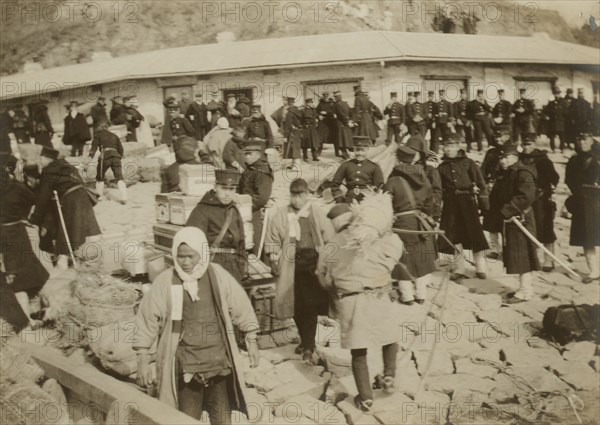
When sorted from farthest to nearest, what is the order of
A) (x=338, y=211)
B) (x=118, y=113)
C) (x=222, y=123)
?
(x=222, y=123) < (x=118, y=113) < (x=338, y=211)

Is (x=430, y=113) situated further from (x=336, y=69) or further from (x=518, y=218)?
(x=518, y=218)

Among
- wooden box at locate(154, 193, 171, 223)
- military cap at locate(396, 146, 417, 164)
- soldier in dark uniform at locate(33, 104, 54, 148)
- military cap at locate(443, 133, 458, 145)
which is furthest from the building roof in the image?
wooden box at locate(154, 193, 171, 223)

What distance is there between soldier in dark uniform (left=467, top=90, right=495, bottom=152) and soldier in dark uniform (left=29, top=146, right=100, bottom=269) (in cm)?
375

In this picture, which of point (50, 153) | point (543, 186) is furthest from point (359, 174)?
point (50, 153)

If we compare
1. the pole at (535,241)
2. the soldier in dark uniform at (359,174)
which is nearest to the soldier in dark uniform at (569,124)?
the pole at (535,241)

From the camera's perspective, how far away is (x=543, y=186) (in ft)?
17.0

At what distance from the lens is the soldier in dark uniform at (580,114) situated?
16.4 ft

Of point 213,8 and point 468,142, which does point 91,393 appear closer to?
→ point 213,8

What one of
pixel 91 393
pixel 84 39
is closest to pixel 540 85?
pixel 84 39

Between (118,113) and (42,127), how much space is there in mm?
733

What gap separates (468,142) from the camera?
6070 mm

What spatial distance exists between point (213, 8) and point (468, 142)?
2952 mm

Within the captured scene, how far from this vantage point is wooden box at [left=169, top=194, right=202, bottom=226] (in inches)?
192

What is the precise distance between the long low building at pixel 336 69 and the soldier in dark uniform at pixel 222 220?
1.31 meters
